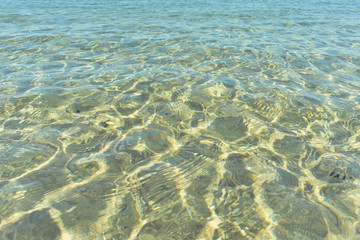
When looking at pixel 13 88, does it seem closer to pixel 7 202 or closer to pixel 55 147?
pixel 55 147

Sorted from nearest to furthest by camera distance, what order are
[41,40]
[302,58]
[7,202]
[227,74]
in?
[7,202] → [227,74] → [302,58] → [41,40]

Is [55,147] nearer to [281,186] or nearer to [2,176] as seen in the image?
[2,176]

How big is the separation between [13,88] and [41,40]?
4244 mm

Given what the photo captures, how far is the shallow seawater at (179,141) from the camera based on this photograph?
2.36 m

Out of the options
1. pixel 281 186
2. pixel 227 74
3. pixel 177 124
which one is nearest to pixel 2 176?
pixel 177 124

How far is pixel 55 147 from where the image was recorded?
3.30 m

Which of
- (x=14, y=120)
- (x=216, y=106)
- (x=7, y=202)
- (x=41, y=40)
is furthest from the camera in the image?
(x=41, y=40)

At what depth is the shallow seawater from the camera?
2.36 metres

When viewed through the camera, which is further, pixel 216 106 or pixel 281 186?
pixel 216 106

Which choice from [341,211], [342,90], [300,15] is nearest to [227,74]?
[342,90]

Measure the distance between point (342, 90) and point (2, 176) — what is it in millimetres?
5933

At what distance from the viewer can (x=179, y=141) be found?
11.6 feet

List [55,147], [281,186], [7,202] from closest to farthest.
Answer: [7,202] → [281,186] → [55,147]

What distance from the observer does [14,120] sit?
3.90 m
